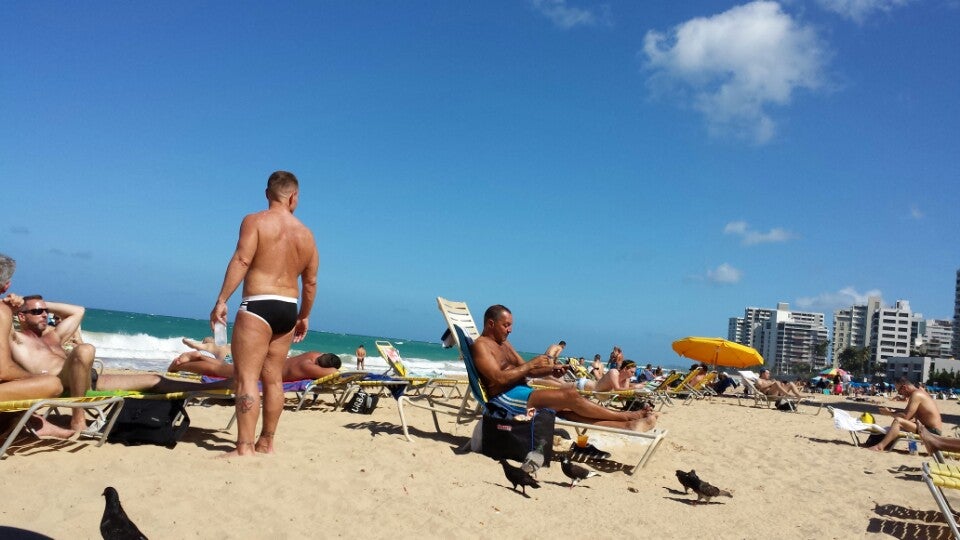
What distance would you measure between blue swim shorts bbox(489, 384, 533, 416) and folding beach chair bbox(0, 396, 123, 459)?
2.43 metres

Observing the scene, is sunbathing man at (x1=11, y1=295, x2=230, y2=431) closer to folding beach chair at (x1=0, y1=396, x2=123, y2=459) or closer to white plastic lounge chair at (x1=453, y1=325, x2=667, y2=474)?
folding beach chair at (x1=0, y1=396, x2=123, y2=459)

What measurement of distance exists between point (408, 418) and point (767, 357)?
133 metres

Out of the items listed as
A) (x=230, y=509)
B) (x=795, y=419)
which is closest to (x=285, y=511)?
(x=230, y=509)

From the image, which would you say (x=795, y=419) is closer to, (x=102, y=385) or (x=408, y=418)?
(x=408, y=418)

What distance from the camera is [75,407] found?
12.7ft

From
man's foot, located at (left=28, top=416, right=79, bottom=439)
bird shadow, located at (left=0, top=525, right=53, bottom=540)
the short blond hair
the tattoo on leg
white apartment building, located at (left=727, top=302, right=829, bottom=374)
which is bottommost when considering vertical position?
bird shadow, located at (left=0, top=525, right=53, bottom=540)

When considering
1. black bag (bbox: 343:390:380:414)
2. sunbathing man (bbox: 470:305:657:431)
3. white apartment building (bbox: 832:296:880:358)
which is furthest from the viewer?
white apartment building (bbox: 832:296:880:358)

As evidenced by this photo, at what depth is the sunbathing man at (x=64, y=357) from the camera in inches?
149

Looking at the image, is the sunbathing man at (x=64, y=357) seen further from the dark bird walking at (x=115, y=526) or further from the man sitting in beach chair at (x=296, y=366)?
the man sitting in beach chair at (x=296, y=366)

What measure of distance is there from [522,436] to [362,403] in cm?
311

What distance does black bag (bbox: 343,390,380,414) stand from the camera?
7.20 m

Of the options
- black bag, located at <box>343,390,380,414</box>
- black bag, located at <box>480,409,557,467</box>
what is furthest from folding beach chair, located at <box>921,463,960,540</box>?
black bag, located at <box>343,390,380,414</box>

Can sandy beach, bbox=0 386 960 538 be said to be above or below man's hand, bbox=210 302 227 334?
below

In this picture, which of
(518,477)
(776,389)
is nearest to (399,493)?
(518,477)
